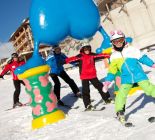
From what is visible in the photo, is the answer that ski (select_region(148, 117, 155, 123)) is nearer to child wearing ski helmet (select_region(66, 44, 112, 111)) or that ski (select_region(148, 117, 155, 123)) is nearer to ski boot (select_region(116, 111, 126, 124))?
ski boot (select_region(116, 111, 126, 124))

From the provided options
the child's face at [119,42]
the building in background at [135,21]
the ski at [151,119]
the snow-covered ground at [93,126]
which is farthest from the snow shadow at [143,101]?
the building in background at [135,21]

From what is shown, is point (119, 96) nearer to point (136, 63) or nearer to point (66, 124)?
point (136, 63)

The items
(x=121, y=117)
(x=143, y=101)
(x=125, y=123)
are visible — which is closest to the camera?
(x=125, y=123)

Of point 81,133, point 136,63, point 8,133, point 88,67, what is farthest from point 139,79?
point 8,133

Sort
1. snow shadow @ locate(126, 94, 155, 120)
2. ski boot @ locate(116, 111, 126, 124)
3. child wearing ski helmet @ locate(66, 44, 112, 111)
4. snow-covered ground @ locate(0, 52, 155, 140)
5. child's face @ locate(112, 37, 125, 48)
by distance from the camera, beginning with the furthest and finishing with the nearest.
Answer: child wearing ski helmet @ locate(66, 44, 112, 111) < snow shadow @ locate(126, 94, 155, 120) < child's face @ locate(112, 37, 125, 48) < ski boot @ locate(116, 111, 126, 124) < snow-covered ground @ locate(0, 52, 155, 140)

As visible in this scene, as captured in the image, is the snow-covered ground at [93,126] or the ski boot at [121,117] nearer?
the snow-covered ground at [93,126]

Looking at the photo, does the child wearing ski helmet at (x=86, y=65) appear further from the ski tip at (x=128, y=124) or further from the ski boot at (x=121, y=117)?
the ski tip at (x=128, y=124)

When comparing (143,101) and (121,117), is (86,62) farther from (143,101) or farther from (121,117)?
(121,117)

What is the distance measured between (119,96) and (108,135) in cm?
72

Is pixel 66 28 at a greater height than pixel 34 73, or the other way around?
pixel 66 28

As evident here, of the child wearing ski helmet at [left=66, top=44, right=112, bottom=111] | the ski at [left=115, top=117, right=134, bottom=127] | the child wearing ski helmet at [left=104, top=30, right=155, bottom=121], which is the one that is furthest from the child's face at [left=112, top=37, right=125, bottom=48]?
the child wearing ski helmet at [left=66, top=44, right=112, bottom=111]

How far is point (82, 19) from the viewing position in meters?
7.43

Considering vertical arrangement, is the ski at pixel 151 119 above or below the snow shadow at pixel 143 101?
below

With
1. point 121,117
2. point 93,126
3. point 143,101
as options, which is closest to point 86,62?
point 143,101
